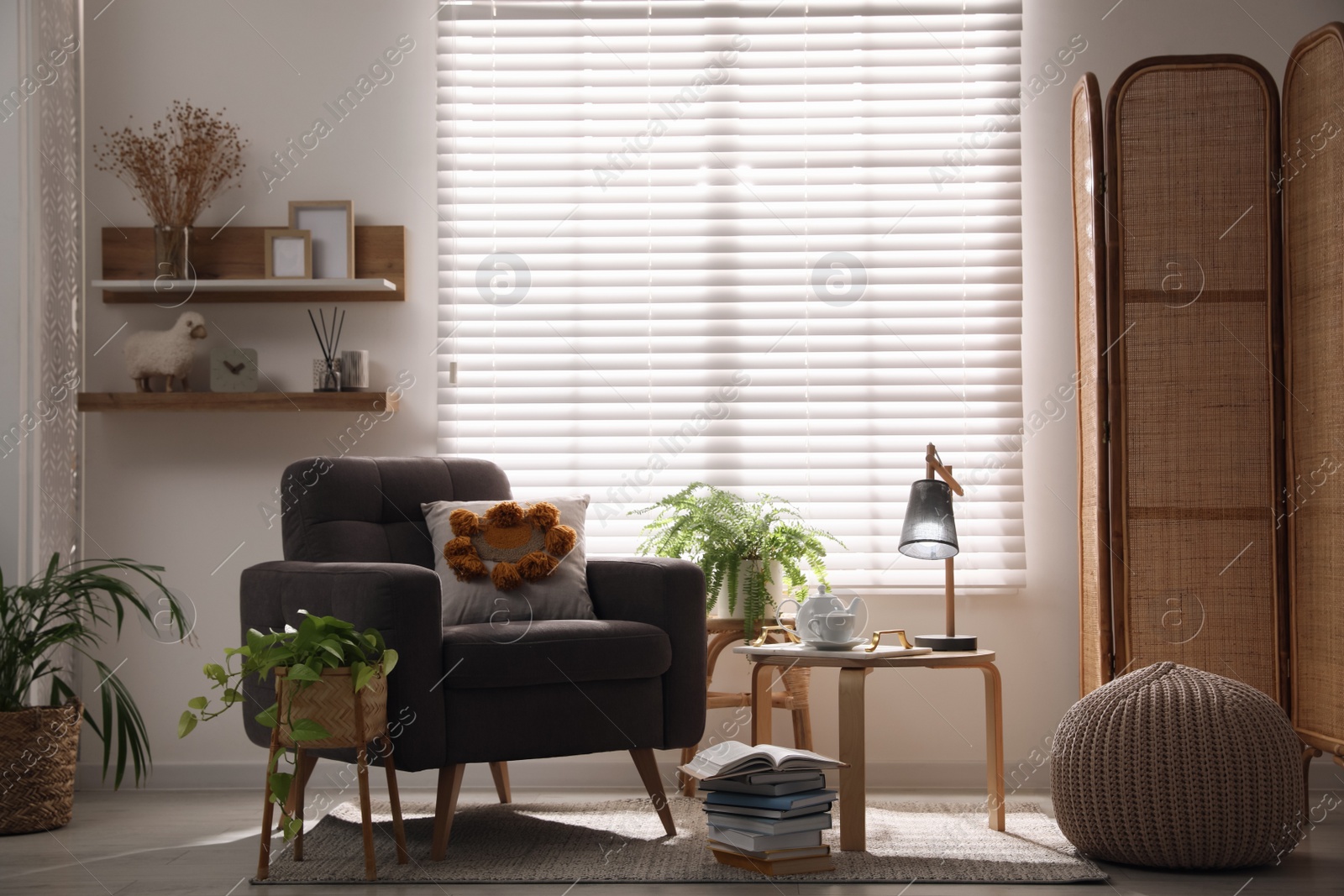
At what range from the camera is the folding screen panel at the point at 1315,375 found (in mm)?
2678

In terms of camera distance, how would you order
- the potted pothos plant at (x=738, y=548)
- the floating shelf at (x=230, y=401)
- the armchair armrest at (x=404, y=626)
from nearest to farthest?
the armchair armrest at (x=404, y=626)
the potted pothos plant at (x=738, y=548)
the floating shelf at (x=230, y=401)

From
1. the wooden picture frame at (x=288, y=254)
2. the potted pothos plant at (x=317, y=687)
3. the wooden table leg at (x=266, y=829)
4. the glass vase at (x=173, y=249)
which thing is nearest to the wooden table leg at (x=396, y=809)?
the potted pothos plant at (x=317, y=687)

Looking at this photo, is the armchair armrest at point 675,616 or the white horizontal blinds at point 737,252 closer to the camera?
the armchair armrest at point 675,616

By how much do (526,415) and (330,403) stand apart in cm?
57

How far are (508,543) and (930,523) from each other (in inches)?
40.2

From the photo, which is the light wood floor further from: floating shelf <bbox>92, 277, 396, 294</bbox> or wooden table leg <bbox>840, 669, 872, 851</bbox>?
floating shelf <bbox>92, 277, 396, 294</bbox>

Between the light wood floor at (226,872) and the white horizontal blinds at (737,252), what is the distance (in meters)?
1.25

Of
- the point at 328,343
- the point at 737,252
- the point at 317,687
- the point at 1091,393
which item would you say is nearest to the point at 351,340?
the point at 328,343

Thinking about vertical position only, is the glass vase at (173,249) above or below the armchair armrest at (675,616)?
above

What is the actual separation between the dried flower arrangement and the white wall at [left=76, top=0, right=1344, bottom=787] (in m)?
0.05

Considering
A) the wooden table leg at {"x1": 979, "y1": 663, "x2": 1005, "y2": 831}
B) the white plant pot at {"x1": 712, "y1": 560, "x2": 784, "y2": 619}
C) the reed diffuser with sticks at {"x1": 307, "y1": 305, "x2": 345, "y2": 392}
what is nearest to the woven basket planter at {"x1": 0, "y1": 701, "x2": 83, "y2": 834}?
the reed diffuser with sticks at {"x1": 307, "y1": 305, "x2": 345, "y2": 392}

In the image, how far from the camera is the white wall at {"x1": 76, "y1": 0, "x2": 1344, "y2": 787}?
11.5 ft

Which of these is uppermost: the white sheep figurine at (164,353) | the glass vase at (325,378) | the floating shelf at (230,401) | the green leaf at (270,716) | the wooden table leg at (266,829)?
the white sheep figurine at (164,353)

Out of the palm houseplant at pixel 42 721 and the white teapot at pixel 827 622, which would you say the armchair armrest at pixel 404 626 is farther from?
the white teapot at pixel 827 622
